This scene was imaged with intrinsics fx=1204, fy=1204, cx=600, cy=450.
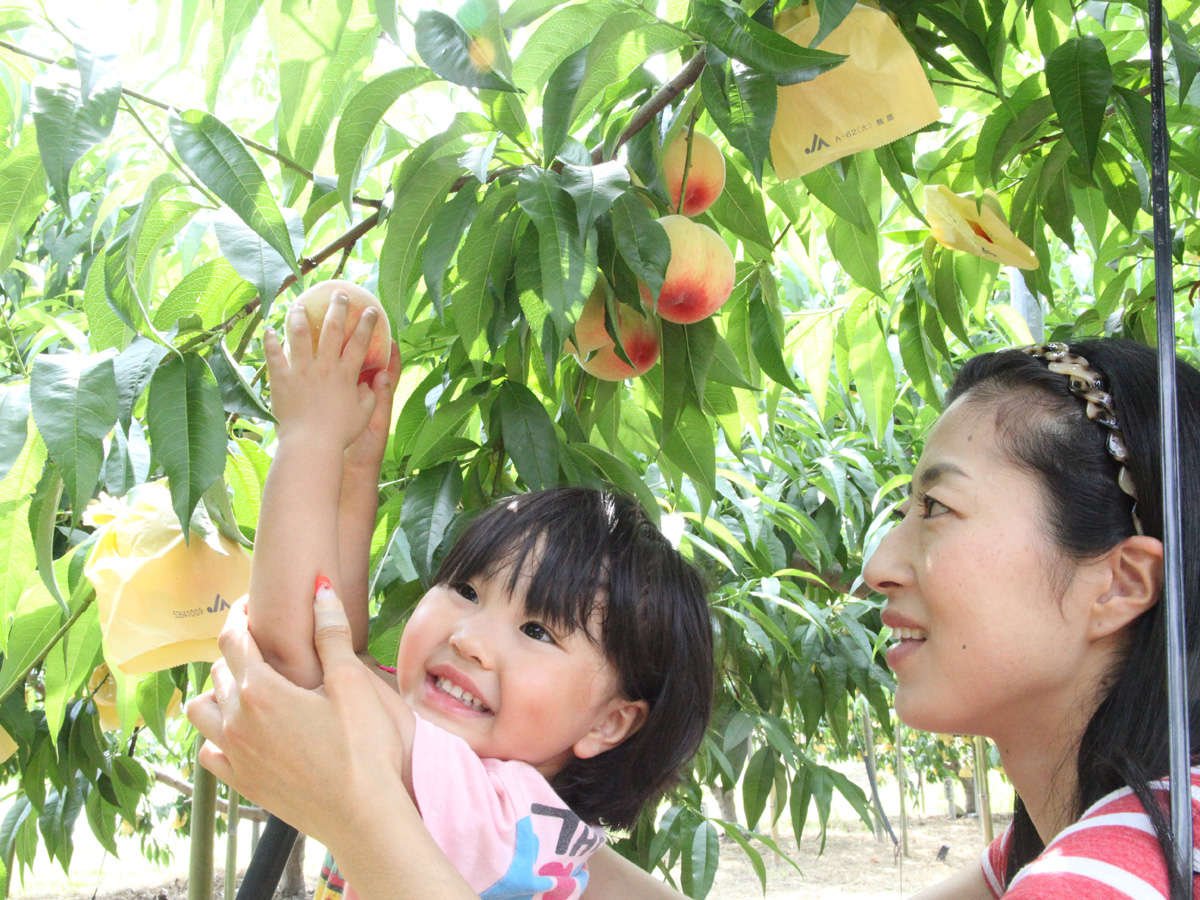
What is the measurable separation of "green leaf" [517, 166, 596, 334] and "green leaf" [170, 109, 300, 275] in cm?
17

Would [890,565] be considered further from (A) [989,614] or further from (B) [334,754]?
(B) [334,754]

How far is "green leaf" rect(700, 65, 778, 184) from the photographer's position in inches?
31.8

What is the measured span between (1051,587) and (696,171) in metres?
0.44

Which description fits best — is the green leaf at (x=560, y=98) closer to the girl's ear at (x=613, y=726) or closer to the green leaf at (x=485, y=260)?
the green leaf at (x=485, y=260)

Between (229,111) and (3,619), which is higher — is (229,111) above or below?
above

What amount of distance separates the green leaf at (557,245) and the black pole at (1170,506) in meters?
0.36

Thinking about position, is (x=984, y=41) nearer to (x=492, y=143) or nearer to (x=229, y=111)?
(x=492, y=143)

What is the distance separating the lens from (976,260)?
137 centimetres

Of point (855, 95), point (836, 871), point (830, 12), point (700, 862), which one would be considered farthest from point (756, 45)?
point (836, 871)

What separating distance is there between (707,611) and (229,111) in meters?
1.57

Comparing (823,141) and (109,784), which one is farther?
(109,784)

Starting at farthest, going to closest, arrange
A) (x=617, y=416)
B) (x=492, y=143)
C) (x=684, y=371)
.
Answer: (x=617, y=416) → (x=684, y=371) → (x=492, y=143)

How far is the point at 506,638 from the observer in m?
0.95

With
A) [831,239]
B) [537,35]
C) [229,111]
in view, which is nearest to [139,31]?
[537,35]
